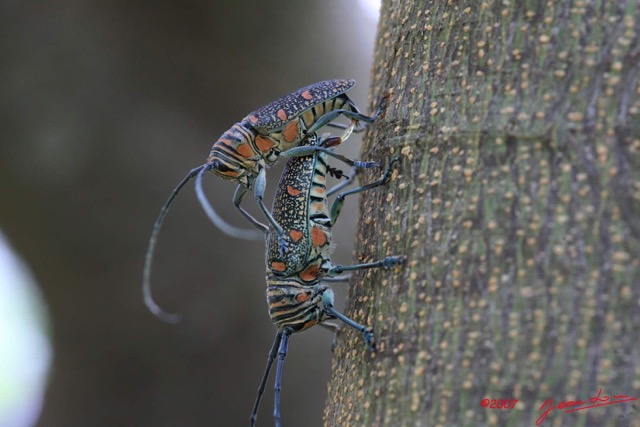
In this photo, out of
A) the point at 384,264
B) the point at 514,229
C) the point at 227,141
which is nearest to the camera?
the point at 514,229

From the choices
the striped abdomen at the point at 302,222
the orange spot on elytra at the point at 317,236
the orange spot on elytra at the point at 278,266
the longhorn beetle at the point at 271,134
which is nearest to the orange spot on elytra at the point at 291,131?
the longhorn beetle at the point at 271,134

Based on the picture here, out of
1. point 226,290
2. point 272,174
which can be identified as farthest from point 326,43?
point 226,290

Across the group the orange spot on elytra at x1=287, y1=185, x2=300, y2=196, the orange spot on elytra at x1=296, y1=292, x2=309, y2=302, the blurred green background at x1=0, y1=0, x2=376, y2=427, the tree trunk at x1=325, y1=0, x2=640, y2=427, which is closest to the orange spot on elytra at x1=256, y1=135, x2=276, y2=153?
the orange spot on elytra at x1=287, y1=185, x2=300, y2=196

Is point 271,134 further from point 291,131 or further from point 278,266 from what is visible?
point 278,266

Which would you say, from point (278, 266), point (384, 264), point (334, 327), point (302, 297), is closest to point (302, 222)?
point (278, 266)

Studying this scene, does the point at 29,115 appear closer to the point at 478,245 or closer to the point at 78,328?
the point at 78,328

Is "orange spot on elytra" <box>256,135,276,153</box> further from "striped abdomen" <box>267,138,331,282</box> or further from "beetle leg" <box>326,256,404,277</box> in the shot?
"beetle leg" <box>326,256,404,277</box>
